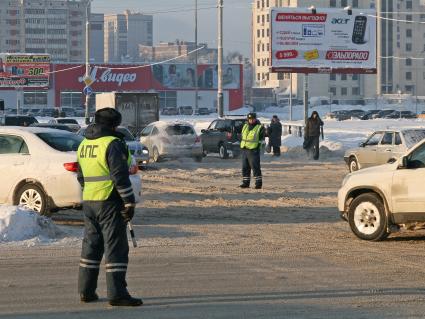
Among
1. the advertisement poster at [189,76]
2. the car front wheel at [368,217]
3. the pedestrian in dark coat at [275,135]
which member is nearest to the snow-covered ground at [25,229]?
the car front wheel at [368,217]

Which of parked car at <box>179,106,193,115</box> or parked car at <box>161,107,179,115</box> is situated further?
parked car at <box>179,106,193,115</box>

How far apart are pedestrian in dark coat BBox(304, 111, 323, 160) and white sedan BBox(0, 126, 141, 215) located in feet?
67.2

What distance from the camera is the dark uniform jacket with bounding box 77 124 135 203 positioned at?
9352 mm

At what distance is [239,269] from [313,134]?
25.4m

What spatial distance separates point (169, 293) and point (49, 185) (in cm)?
653

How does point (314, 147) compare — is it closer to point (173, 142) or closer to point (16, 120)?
point (173, 142)

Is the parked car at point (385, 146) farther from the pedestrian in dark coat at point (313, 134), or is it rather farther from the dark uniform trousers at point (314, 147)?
the dark uniform trousers at point (314, 147)

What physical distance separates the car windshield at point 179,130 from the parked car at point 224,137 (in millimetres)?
3809

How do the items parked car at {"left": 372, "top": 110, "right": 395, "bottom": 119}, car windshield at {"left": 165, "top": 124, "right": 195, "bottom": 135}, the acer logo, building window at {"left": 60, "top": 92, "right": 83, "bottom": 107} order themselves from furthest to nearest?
1. building window at {"left": 60, "top": 92, "right": 83, "bottom": 107}
2. parked car at {"left": 372, "top": 110, "right": 395, "bottom": 119}
3. the acer logo
4. car windshield at {"left": 165, "top": 124, "right": 195, "bottom": 135}

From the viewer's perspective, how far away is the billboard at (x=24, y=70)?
10112 cm

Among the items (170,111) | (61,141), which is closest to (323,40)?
(61,141)

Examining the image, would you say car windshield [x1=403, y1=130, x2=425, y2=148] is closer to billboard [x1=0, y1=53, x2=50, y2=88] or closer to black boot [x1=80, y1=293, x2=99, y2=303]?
black boot [x1=80, y1=293, x2=99, y2=303]

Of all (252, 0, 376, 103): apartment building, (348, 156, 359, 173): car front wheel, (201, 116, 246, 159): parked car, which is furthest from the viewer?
(252, 0, 376, 103): apartment building

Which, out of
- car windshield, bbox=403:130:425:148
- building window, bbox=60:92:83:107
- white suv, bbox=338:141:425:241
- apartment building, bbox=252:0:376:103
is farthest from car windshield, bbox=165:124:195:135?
apartment building, bbox=252:0:376:103
